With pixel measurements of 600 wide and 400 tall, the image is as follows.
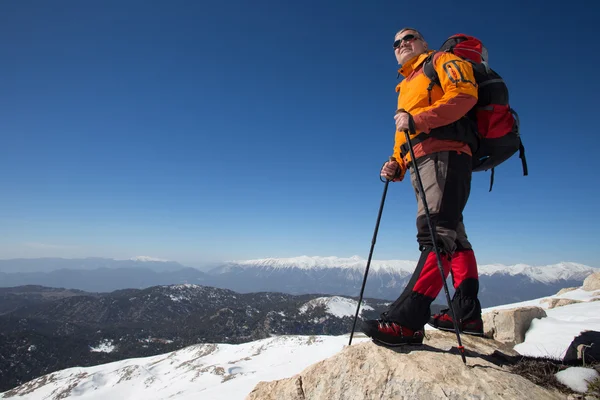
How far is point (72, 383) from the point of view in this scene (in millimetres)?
127500

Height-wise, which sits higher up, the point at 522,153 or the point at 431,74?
the point at 431,74

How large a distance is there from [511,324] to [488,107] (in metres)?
8.56

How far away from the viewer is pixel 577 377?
320 cm

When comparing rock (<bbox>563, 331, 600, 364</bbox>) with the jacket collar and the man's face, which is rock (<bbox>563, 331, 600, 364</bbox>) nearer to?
the jacket collar

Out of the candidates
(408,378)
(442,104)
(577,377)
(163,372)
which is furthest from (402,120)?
(163,372)

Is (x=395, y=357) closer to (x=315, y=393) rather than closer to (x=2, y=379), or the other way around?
(x=315, y=393)

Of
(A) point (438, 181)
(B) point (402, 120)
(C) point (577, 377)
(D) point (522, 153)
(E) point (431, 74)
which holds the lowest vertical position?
(C) point (577, 377)

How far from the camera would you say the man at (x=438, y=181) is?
3869 mm

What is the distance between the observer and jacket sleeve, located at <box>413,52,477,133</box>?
149 inches

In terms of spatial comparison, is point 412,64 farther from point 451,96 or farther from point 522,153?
point 522,153

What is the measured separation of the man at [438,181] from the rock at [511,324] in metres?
6.18

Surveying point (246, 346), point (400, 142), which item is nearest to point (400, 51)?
point (400, 142)

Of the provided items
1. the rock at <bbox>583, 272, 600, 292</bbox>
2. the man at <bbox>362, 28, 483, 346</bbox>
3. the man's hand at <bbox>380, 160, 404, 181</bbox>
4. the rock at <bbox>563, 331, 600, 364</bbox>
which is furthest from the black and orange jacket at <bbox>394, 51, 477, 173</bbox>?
the rock at <bbox>583, 272, 600, 292</bbox>

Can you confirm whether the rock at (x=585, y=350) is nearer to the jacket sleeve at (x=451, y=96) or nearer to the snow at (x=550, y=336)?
the snow at (x=550, y=336)
